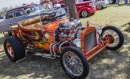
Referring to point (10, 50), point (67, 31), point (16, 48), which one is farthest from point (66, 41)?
point (10, 50)

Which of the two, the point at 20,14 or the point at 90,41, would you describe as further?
the point at 20,14

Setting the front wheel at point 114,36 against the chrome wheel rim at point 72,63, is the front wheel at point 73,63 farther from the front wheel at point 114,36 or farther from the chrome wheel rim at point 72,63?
the front wheel at point 114,36

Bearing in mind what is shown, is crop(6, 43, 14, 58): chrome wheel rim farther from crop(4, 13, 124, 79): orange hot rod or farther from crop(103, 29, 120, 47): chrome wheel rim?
crop(103, 29, 120, 47): chrome wheel rim

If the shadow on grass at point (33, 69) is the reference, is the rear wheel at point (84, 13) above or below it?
above

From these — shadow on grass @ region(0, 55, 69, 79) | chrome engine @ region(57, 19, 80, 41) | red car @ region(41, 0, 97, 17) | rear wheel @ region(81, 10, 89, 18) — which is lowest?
shadow on grass @ region(0, 55, 69, 79)

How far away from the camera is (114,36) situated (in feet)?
17.1

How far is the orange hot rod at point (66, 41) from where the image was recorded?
162 inches

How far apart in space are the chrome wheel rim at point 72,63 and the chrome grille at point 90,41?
0.54m

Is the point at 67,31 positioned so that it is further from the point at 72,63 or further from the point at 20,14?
the point at 20,14

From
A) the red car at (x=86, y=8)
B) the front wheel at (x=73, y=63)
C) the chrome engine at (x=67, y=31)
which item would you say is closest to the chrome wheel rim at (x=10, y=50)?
the chrome engine at (x=67, y=31)

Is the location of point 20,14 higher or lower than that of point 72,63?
higher

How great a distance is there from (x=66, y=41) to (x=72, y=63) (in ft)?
2.17

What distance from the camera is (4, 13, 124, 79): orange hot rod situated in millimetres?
4125

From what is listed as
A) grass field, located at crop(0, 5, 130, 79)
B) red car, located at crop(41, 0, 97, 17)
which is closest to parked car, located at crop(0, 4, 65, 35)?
red car, located at crop(41, 0, 97, 17)
